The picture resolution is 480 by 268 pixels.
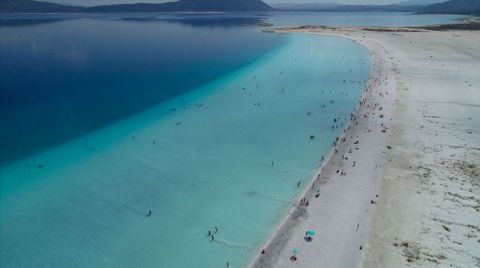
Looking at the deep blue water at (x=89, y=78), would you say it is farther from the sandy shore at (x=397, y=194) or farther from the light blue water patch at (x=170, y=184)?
the sandy shore at (x=397, y=194)

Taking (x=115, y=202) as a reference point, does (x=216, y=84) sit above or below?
above

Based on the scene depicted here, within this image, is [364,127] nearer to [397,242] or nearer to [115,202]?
[397,242]

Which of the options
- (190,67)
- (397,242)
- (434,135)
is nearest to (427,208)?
(397,242)

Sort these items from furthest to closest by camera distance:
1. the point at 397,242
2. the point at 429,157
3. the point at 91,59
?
the point at 91,59 → the point at 429,157 → the point at 397,242

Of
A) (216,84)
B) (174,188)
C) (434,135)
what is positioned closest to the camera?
(174,188)

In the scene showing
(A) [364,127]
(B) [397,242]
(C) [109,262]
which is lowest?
(C) [109,262]

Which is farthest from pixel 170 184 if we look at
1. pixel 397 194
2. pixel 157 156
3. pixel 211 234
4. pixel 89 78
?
pixel 89 78

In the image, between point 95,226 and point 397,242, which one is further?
point 95,226

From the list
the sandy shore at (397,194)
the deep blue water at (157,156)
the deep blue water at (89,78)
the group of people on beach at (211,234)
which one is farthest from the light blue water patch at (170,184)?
the deep blue water at (89,78)
